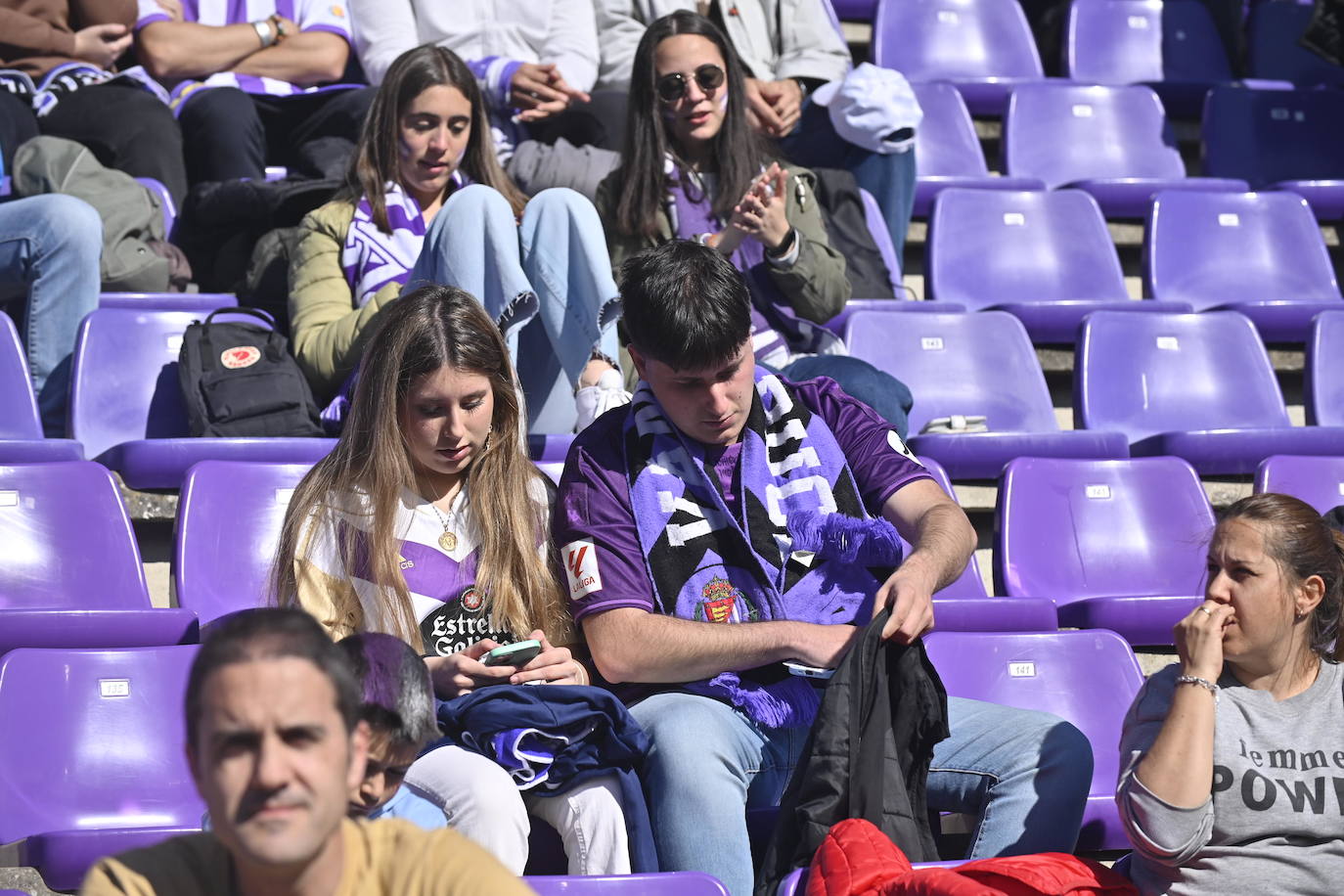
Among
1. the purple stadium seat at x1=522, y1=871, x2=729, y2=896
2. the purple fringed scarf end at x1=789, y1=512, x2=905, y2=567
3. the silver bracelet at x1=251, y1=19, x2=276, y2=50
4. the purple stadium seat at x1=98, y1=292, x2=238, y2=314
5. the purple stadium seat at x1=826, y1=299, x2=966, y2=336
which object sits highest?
the silver bracelet at x1=251, y1=19, x2=276, y2=50

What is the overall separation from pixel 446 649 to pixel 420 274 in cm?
118

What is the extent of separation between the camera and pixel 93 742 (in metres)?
2.37

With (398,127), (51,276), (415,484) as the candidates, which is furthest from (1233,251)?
(51,276)

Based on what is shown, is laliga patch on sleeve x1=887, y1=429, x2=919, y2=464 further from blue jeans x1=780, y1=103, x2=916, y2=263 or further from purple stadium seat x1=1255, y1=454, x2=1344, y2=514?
blue jeans x1=780, y1=103, x2=916, y2=263

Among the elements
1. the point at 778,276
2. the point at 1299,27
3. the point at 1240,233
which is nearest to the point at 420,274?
the point at 778,276

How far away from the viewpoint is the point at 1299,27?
6070 mm

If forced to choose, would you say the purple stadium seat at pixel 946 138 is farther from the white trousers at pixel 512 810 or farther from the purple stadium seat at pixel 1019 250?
the white trousers at pixel 512 810

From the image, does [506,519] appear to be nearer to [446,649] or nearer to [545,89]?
[446,649]

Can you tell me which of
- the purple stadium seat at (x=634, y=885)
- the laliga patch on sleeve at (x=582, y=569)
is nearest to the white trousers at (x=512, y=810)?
the purple stadium seat at (x=634, y=885)

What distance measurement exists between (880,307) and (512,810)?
221 cm

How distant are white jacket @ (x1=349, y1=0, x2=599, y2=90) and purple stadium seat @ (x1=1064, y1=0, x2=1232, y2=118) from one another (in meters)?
2.15

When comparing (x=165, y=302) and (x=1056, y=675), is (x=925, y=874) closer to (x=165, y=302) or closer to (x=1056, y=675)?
(x=1056, y=675)

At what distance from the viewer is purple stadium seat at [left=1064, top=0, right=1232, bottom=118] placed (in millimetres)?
5891

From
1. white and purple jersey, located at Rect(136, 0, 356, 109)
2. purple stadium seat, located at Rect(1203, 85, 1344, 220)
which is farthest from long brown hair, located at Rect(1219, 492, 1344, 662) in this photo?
purple stadium seat, located at Rect(1203, 85, 1344, 220)
